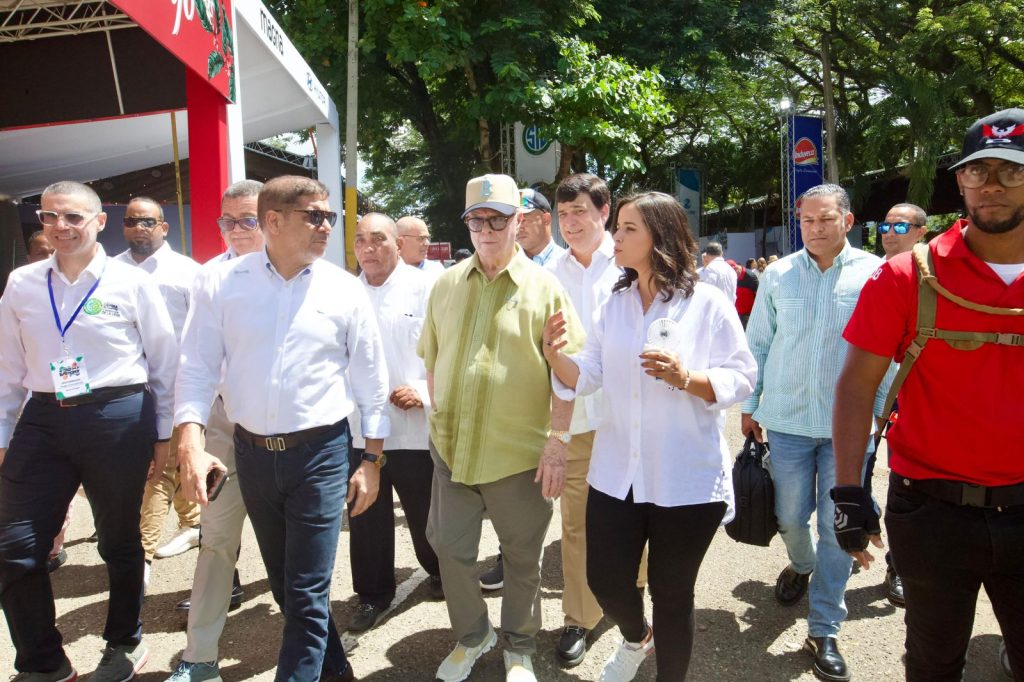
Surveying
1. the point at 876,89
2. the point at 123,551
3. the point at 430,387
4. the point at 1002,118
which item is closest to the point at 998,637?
the point at 1002,118

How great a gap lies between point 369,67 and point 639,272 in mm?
16799

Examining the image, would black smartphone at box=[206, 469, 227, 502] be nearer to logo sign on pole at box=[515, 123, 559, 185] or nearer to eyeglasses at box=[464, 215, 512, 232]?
eyeglasses at box=[464, 215, 512, 232]

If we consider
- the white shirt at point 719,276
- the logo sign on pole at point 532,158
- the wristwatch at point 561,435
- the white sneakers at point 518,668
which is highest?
the logo sign on pole at point 532,158

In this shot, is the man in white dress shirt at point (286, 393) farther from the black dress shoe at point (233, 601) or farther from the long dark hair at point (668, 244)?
the black dress shoe at point (233, 601)

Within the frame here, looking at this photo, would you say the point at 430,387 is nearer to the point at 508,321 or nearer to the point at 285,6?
the point at 508,321

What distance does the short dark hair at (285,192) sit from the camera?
2865 mm

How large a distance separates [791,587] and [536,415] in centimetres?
188

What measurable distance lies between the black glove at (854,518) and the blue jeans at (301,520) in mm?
1771

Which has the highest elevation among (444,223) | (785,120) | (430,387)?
(785,120)

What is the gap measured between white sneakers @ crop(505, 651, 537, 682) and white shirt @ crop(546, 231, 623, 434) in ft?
3.45

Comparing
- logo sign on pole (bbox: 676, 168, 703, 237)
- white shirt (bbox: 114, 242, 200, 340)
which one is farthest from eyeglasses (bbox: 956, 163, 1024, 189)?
logo sign on pole (bbox: 676, 168, 703, 237)

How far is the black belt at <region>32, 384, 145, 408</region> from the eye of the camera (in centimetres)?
322

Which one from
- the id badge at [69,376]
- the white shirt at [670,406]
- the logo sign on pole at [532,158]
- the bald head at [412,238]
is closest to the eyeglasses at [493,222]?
the white shirt at [670,406]

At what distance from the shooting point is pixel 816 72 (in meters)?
27.8
